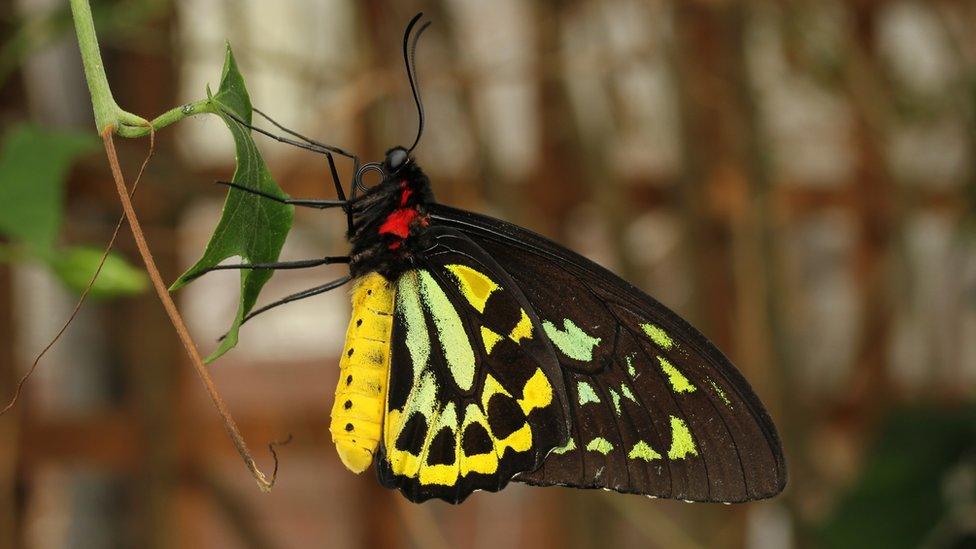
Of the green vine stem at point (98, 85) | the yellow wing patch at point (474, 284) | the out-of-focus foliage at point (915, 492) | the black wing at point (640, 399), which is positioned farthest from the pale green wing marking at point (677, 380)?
the out-of-focus foliage at point (915, 492)

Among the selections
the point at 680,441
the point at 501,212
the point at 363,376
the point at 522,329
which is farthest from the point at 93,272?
the point at 501,212

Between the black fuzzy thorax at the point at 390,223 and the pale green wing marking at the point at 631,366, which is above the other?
the black fuzzy thorax at the point at 390,223

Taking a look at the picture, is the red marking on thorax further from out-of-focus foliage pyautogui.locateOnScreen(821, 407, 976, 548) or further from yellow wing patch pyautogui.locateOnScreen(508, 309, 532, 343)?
out-of-focus foliage pyautogui.locateOnScreen(821, 407, 976, 548)

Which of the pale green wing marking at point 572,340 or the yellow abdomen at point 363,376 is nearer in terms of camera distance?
the yellow abdomen at point 363,376

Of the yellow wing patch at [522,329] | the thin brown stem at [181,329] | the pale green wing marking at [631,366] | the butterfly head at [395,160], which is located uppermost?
the butterfly head at [395,160]

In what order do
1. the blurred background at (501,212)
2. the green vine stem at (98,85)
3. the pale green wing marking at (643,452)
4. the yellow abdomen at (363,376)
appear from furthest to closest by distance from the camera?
the blurred background at (501,212) → the pale green wing marking at (643,452) → the yellow abdomen at (363,376) → the green vine stem at (98,85)

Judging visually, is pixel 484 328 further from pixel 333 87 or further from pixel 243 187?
pixel 333 87

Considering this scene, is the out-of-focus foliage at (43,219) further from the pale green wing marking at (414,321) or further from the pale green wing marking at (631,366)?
the pale green wing marking at (631,366)

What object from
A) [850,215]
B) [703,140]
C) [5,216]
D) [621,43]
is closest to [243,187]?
[5,216]
